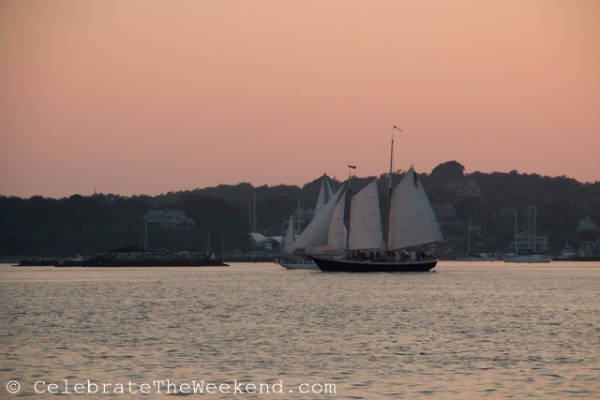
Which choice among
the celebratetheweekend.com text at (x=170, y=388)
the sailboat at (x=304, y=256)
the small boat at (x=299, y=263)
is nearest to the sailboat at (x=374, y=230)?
the sailboat at (x=304, y=256)

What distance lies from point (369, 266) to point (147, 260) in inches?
2549

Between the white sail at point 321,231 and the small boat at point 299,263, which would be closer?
the white sail at point 321,231

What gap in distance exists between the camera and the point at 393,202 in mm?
126438

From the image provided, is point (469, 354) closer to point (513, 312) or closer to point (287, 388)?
point (287, 388)

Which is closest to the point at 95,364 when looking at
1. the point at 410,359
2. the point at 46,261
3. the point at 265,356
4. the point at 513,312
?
the point at 265,356

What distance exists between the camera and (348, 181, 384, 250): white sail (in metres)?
124

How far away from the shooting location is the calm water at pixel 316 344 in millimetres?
34438

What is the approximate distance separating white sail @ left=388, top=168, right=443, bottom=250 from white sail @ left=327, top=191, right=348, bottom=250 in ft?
21.0

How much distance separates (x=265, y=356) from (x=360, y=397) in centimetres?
920

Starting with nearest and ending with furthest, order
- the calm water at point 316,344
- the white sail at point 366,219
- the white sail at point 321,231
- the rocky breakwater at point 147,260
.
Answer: the calm water at point 316,344
the white sail at point 366,219
the white sail at point 321,231
the rocky breakwater at point 147,260

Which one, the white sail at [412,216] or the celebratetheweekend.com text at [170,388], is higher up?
the white sail at [412,216]

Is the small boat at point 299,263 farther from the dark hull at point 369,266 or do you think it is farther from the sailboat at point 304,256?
the dark hull at point 369,266

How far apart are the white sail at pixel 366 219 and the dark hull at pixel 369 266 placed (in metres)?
2.01

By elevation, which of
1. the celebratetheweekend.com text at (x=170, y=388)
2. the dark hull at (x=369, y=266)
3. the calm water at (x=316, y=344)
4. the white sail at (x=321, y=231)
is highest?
the white sail at (x=321, y=231)
